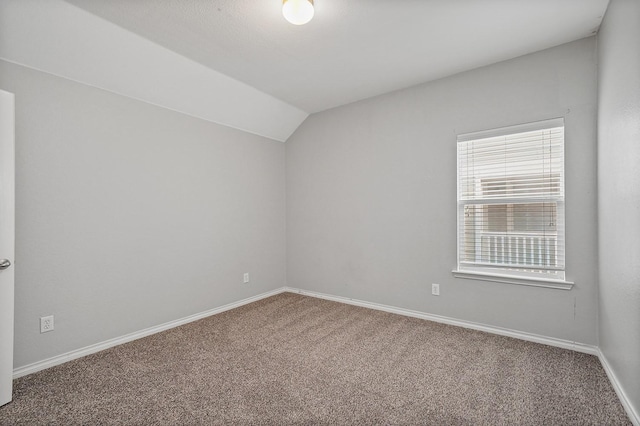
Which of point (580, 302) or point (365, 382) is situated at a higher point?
point (580, 302)

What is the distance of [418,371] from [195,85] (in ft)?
11.1

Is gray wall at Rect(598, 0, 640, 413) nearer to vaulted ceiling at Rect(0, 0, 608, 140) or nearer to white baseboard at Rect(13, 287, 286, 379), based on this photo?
vaulted ceiling at Rect(0, 0, 608, 140)

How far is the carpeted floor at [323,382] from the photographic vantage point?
1866mm

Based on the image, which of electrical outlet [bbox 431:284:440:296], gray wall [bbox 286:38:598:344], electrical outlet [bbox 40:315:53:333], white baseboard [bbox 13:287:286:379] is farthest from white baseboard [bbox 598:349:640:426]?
electrical outlet [bbox 40:315:53:333]

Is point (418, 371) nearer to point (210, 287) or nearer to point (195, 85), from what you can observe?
point (210, 287)

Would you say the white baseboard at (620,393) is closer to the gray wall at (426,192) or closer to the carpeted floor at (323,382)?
the carpeted floor at (323,382)

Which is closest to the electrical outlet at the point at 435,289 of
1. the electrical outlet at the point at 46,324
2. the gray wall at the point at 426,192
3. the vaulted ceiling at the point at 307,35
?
the gray wall at the point at 426,192

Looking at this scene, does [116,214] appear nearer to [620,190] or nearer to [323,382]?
[323,382]

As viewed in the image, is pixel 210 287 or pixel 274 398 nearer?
pixel 274 398

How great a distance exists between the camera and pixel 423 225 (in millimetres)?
3529

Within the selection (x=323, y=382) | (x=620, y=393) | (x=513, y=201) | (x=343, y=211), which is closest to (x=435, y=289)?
(x=513, y=201)

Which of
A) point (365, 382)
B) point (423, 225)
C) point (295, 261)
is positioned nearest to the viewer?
point (365, 382)

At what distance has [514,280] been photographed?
295cm

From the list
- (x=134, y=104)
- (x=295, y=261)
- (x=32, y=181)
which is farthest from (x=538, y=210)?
(x=32, y=181)
